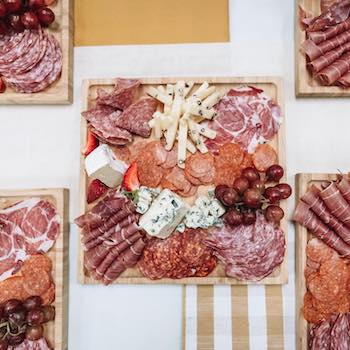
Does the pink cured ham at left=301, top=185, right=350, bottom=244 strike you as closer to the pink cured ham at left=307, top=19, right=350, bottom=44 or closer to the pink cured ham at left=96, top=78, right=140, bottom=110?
the pink cured ham at left=307, top=19, right=350, bottom=44

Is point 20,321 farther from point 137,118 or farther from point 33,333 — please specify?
point 137,118

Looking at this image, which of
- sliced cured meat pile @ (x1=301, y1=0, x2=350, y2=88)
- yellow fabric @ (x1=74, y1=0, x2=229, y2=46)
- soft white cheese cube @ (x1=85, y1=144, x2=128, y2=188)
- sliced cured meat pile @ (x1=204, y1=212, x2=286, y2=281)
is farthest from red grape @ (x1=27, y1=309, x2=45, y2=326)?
sliced cured meat pile @ (x1=301, y1=0, x2=350, y2=88)

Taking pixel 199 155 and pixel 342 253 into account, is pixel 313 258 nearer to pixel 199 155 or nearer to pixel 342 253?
pixel 342 253

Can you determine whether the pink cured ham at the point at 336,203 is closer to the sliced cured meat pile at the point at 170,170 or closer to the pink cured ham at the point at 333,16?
the sliced cured meat pile at the point at 170,170

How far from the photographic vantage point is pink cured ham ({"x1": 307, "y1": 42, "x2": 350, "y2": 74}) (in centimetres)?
171

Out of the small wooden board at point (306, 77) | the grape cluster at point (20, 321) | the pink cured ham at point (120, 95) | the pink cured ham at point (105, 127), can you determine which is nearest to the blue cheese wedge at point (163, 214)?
the pink cured ham at point (105, 127)

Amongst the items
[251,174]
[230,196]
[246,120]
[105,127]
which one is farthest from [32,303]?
[246,120]

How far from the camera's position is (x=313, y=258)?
1.71 meters

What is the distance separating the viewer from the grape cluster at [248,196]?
164 cm

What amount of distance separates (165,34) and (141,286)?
36.9 inches

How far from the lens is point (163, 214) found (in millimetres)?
1646

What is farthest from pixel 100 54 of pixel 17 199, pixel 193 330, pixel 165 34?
pixel 193 330

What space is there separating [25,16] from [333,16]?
42.7 inches

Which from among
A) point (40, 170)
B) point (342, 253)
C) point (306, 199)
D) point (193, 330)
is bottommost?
point (193, 330)
